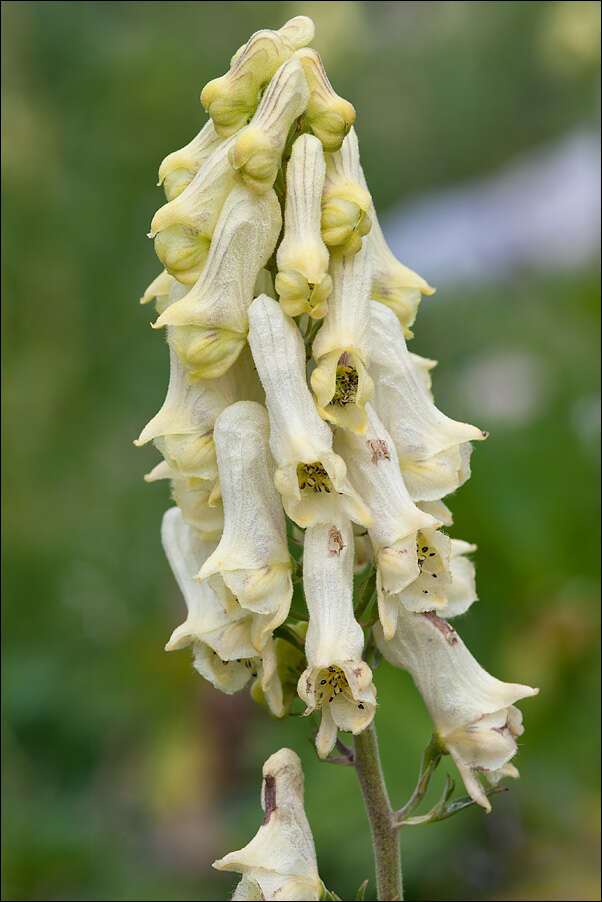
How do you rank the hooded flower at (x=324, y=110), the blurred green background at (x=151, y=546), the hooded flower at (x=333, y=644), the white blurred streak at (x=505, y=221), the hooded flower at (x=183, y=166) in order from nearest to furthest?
the hooded flower at (x=333, y=644), the hooded flower at (x=324, y=110), the hooded flower at (x=183, y=166), the blurred green background at (x=151, y=546), the white blurred streak at (x=505, y=221)

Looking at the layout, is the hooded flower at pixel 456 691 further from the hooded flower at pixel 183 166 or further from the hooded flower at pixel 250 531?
the hooded flower at pixel 183 166

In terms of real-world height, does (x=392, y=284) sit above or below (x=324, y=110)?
below

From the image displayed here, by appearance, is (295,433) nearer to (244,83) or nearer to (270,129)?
(270,129)

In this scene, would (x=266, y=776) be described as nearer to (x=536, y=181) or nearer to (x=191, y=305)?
(x=191, y=305)

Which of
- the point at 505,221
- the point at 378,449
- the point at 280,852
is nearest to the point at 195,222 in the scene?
the point at 378,449

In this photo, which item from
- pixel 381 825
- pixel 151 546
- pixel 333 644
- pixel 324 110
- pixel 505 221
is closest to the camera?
pixel 333 644

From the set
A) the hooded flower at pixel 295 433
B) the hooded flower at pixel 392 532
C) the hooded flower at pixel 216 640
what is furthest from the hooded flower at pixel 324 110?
the hooded flower at pixel 216 640

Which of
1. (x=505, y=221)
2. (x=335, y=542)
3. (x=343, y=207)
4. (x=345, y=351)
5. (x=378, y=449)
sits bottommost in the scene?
(x=335, y=542)
